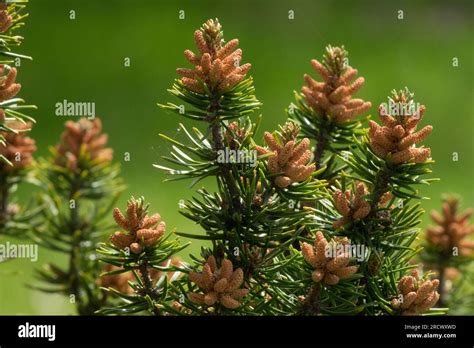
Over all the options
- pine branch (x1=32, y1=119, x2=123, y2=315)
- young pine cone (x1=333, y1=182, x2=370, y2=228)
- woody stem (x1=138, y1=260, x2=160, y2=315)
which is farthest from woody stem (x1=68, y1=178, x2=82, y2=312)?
young pine cone (x1=333, y1=182, x2=370, y2=228)

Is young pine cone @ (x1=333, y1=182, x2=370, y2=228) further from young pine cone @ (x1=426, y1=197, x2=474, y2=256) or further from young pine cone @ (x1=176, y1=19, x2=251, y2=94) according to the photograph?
young pine cone @ (x1=426, y1=197, x2=474, y2=256)

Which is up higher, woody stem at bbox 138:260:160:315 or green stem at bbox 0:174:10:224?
green stem at bbox 0:174:10:224

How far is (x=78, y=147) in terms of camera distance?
2.60 ft

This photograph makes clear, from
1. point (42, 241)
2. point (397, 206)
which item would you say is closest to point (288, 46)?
point (42, 241)

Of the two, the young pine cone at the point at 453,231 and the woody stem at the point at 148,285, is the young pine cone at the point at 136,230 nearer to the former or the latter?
the woody stem at the point at 148,285

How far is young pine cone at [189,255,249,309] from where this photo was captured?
0.53 metres

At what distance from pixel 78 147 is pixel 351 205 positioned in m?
0.35

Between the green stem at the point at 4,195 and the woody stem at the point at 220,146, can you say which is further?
the green stem at the point at 4,195

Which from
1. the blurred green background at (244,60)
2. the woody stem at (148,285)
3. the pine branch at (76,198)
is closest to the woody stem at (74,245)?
the pine branch at (76,198)

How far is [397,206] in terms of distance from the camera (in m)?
0.58

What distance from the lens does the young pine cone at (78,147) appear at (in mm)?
789

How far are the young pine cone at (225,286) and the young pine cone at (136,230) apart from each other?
4 centimetres

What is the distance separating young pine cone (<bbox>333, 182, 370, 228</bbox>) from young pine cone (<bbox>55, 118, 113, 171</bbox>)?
12.4 inches

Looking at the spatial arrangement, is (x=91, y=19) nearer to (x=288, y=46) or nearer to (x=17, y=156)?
(x=288, y=46)
